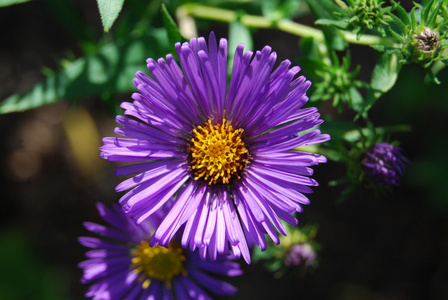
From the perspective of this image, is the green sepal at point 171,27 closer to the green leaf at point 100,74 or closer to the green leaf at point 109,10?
the green leaf at point 109,10

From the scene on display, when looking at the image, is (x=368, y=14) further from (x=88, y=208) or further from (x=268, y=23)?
(x=88, y=208)

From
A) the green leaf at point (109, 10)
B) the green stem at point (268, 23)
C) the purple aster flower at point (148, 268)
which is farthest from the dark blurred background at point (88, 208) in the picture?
the green leaf at point (109, 10)

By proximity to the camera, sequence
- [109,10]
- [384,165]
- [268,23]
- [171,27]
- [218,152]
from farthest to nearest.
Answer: [268,23] < [218,152] < [384,165] < [171,27] < [109,10]

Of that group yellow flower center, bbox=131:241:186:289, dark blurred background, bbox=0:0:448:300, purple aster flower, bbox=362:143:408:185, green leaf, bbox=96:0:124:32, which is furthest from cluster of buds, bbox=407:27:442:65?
dark blurred background, bbox=0:0:448:300

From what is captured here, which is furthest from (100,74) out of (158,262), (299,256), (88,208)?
(88,208)

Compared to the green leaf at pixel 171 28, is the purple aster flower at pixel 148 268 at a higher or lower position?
lower

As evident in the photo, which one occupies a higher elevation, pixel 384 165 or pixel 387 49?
pixel 387 49
